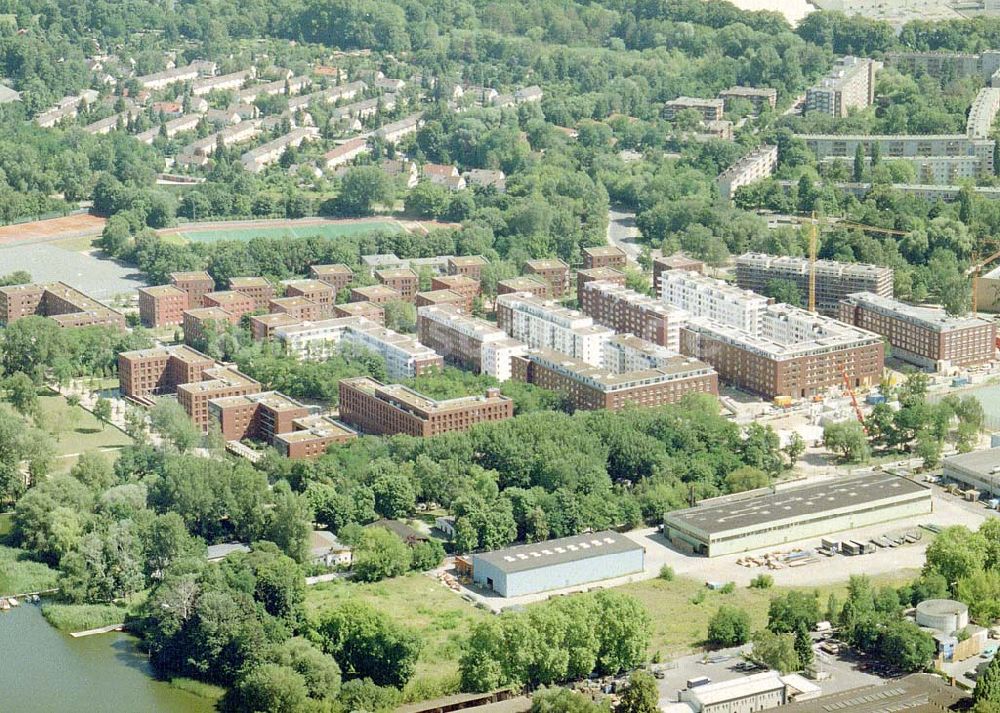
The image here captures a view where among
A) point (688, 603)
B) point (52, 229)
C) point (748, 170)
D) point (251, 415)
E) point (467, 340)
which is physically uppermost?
point (748, 170)

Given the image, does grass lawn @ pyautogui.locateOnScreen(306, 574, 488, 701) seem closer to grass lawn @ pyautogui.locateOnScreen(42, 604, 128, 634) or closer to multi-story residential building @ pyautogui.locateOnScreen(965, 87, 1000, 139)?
grass lawn @ pyautogui.locateOnScreen(42, 604, 128, 634)

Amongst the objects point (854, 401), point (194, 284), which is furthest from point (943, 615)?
point (194, 284)

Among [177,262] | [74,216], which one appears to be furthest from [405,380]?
[74,216]

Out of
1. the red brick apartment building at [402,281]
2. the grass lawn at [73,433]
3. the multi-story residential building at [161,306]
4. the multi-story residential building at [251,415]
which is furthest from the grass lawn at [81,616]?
the red brick apartment building at [402,281]

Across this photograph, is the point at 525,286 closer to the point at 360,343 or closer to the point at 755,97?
the point at 360,343

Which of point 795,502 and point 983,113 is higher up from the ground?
point 983,113

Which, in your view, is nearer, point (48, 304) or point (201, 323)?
point (201, 323)

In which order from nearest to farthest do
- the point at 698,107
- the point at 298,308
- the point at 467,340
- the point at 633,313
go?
the point at 467,340 → the point at 633,313 → the point at 298,308 → the point at 698,107

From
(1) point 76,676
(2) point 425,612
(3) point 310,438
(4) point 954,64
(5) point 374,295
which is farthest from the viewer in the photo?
(4) point 954,64
